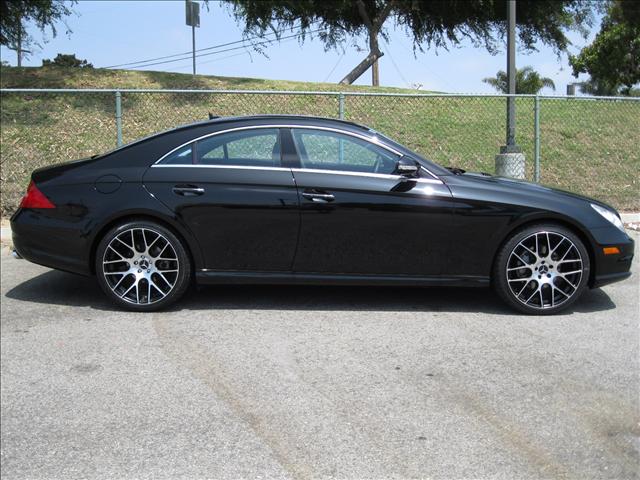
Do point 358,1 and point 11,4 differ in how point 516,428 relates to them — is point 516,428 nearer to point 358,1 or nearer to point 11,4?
point 11,4

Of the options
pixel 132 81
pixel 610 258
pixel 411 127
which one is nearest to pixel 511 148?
pixel 411 127

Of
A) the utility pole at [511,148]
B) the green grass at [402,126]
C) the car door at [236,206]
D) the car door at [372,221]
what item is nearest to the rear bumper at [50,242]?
the car door at [236,206]

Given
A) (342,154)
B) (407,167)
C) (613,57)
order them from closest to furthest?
1. (407,167)
2. (342,154)
3. (613,57)

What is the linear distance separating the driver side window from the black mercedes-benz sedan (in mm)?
11

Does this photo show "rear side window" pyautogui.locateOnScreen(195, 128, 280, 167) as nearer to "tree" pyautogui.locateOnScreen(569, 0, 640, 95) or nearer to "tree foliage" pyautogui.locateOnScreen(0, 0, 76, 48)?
"tree foliage" pyautogui.locateOnScreen(0, 0, 76, 48)

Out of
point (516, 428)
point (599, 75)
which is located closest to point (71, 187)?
point (516, 428)

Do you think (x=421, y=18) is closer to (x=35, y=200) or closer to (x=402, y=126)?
(x=402, y=126)

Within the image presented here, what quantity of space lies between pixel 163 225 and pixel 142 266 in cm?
37

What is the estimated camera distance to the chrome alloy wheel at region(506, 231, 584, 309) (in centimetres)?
550

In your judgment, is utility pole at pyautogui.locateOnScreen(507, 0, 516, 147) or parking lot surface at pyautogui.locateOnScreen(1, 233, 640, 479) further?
utility pole at pyautogui.locateOnScreen(507, 0, 516, 147)

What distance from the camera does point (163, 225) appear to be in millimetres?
5555

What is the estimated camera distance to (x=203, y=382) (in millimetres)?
4211

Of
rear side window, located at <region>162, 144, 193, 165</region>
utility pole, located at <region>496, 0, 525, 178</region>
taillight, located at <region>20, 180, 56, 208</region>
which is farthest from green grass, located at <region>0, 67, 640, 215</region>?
rear side window, located at <region>162, 144, 193, 165</region>

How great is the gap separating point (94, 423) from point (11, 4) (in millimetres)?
16402
